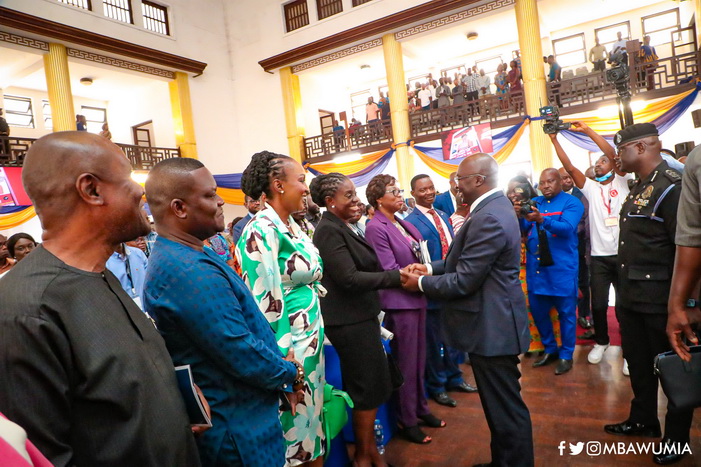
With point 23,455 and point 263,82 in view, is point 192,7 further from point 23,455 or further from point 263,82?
point 23,455

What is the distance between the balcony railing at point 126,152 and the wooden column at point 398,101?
18.5 feet

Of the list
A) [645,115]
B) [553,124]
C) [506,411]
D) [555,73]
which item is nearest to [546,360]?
[506,411]

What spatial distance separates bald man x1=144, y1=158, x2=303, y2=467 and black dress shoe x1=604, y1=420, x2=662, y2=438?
223 centimetres

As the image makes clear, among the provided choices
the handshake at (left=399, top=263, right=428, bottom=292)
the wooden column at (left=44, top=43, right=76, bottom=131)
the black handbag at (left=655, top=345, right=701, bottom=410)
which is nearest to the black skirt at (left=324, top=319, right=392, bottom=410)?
the handshake at (left=399, top=263, right=428, bottom=292)

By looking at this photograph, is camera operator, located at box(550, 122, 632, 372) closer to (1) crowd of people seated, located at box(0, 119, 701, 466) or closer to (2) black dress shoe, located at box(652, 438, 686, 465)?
(1) crowd of people seated, located at box(0, 119, 701, 466)

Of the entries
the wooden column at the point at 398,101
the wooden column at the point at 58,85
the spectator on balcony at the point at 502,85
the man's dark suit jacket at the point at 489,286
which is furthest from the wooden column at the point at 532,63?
the wooden column at the point at 58,85

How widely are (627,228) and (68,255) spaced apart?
2699mm

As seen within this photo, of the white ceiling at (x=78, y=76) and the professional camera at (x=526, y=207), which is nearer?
the professional camera at (x=526, y=207)

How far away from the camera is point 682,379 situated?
5.97 feet

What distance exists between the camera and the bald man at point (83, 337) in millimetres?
787

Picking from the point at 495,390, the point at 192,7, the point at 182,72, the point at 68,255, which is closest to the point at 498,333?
the point at 495,390

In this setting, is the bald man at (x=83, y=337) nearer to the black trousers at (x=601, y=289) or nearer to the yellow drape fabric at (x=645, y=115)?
the black trousers at (x=601, y=289)

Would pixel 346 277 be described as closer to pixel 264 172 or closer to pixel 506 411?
pixel 264 172

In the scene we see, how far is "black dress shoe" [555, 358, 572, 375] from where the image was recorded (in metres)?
3.61
